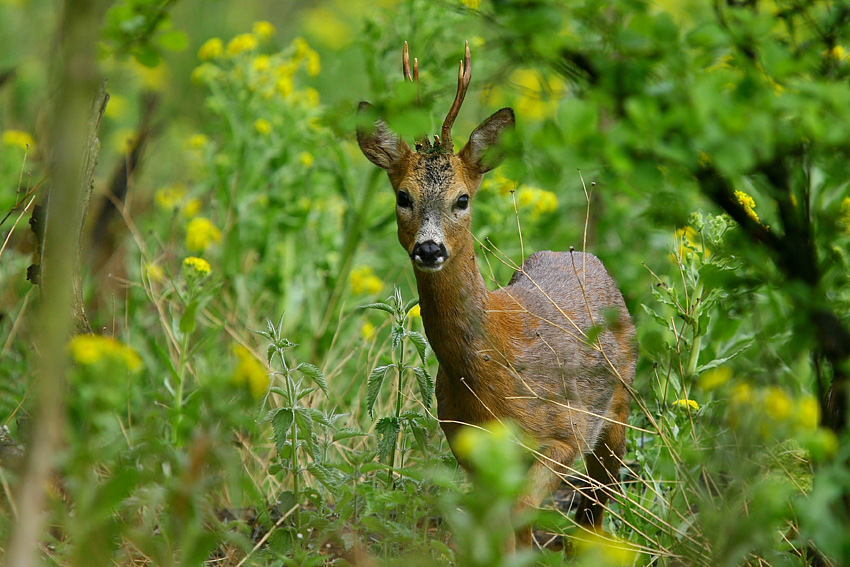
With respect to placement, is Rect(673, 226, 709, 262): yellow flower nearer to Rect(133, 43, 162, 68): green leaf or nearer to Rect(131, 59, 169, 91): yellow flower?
Rect(133, 43, 162, 68): green leaf

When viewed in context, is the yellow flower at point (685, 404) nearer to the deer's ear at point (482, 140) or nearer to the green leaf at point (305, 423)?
A: the deer's ear at point (482, 140)

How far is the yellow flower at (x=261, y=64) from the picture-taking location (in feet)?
18.7

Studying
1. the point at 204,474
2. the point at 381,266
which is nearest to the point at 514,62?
the point at 204,474

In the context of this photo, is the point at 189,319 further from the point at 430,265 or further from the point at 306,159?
the point at 306,159

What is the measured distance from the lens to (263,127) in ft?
18.6

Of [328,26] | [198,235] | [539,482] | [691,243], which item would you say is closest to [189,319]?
[198,235]

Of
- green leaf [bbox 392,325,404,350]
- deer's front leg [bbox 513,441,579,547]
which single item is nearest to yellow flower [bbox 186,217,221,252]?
green leaf [bbox 392,325,404,350]

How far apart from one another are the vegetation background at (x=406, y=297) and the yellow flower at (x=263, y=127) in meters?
0.01

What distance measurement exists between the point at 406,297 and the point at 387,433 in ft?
8.65

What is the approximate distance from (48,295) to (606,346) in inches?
102

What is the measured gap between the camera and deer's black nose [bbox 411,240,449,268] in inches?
135

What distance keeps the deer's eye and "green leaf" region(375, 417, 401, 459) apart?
865 millimetres

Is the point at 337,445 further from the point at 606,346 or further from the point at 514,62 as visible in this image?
the point at 514,62

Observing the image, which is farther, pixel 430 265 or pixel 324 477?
pixel 430 265
